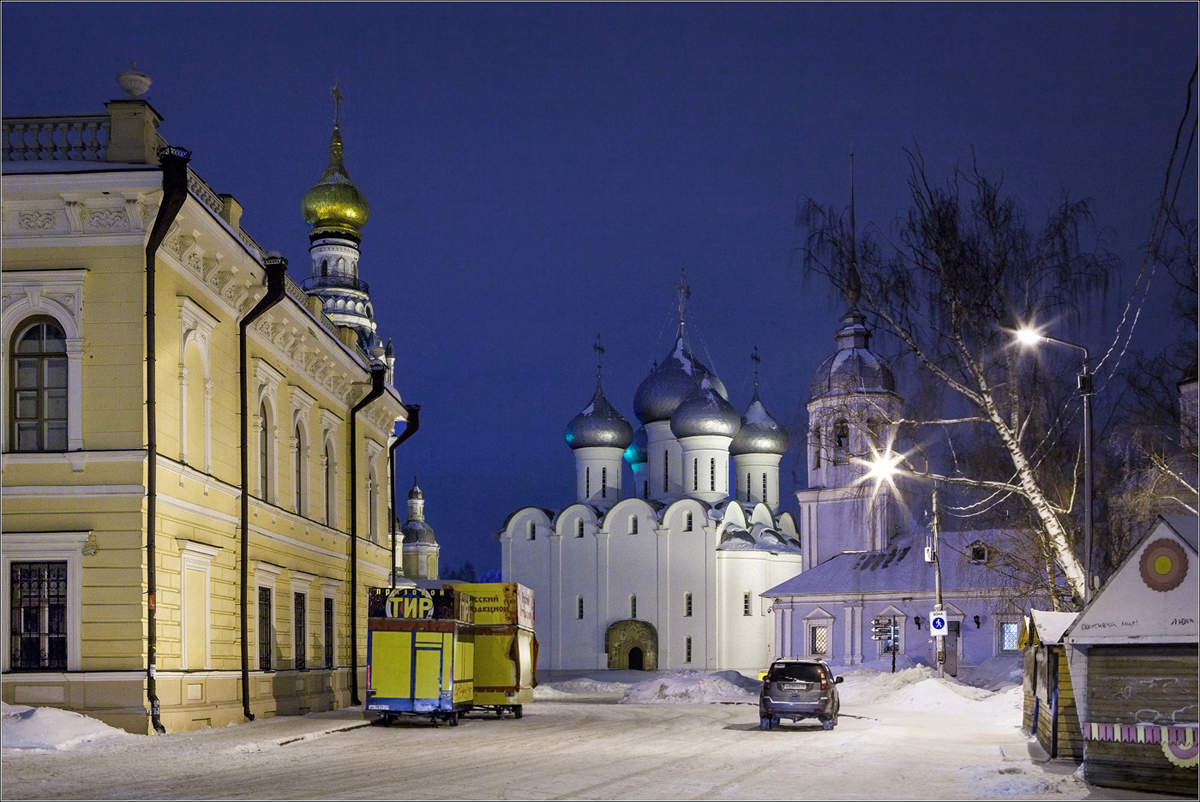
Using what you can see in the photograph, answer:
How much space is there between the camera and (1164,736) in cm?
1472

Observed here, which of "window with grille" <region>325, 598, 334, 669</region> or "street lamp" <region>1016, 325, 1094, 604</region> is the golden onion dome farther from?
"street lamp" <region>1016, 325, 1094, 604</region>

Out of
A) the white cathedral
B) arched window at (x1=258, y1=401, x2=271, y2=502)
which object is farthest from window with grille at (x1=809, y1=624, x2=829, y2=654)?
arched window at (x1=258, y1=401, x2=271, y2=502)

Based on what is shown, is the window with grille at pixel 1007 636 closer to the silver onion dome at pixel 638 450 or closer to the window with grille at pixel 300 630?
the silver onion dome at pixel 638 450

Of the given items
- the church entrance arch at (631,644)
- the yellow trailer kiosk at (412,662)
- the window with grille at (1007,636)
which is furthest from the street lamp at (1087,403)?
the church entrance arch at (631,644)

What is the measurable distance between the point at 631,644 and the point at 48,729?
58271 mm

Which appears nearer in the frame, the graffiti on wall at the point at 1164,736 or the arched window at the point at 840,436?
the graffiti on wall at the point at 1164,736

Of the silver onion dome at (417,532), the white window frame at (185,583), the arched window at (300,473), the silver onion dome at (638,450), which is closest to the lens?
the white window frame at (185,583)

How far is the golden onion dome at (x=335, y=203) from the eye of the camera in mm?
62938

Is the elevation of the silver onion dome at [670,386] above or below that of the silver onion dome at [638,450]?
above

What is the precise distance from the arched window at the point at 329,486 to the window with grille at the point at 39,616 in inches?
549

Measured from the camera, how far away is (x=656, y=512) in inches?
3108

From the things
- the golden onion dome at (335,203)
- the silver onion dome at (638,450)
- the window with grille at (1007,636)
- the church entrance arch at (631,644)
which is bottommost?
the church entrance arch at (631,644)

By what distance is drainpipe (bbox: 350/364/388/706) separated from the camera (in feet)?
121

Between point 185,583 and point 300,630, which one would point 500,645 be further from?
point 185,583
